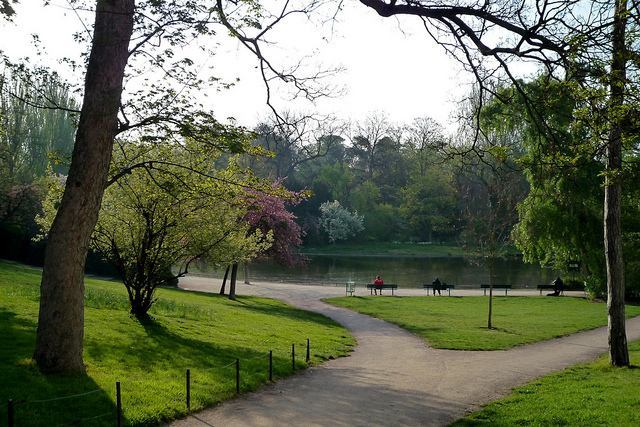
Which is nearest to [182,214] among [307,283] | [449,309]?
[449,309]

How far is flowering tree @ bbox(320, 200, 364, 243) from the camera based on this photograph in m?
76.1

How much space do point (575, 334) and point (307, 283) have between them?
2392cm

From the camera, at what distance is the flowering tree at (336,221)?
76062mm

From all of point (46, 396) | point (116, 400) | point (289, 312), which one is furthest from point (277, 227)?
Answer: point (46, 396)

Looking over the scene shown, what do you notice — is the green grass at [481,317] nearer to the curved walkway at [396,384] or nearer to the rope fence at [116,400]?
the curved walkway at [396,384]

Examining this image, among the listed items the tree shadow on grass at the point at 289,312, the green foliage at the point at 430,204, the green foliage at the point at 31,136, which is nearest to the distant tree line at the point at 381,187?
the green foliage at the point at 430,204

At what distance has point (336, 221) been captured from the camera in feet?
249

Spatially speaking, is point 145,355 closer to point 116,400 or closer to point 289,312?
point 116,400

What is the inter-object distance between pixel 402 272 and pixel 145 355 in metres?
42.9

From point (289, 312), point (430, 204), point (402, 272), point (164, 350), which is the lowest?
point (289, 312)

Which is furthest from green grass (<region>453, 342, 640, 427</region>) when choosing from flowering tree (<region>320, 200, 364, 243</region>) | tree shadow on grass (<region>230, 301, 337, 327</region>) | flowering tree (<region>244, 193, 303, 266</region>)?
flowering tree (<region>320, 200, 364, 243</region>)

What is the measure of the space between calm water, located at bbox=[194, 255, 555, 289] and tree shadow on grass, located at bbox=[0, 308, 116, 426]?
1317 inches

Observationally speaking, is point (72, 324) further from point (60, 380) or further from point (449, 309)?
point (449, 309)

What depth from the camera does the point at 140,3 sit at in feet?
37.0
